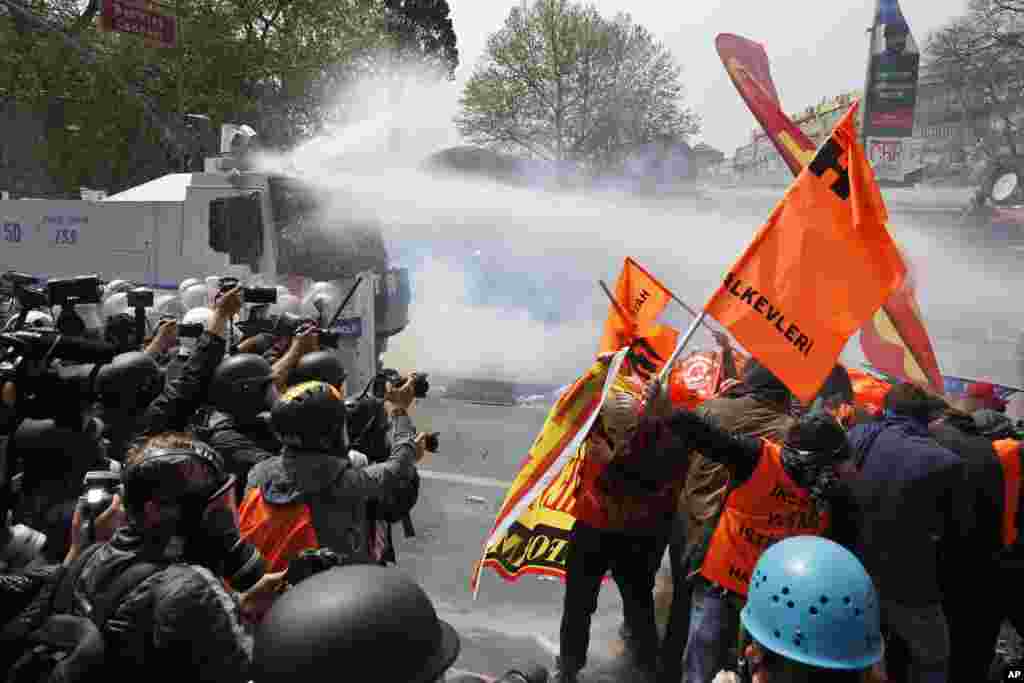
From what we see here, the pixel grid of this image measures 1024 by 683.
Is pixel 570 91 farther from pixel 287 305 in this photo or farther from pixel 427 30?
pixel 287 305

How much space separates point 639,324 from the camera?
4586mm

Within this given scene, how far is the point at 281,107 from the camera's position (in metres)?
26.8

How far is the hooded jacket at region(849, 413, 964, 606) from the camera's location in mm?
3309

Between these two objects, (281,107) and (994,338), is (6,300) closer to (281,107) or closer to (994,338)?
(994,338)

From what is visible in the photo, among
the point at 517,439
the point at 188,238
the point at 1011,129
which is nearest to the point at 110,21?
the point at 188,238

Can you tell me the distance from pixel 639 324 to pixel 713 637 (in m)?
1.79

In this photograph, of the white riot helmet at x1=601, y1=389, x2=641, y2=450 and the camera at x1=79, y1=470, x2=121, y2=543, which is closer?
the camera at x1=79, y1=470, x2=121, y2=543

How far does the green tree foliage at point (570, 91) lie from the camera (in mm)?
35312

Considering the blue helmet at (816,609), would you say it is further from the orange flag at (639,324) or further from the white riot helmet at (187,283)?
the white riot helmet at (187,283)

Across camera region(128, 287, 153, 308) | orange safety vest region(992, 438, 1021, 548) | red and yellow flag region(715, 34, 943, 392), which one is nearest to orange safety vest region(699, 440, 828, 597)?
orange safety vest region(992, 438, 1021, 548)

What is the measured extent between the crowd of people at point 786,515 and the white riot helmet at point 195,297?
17.2 ft

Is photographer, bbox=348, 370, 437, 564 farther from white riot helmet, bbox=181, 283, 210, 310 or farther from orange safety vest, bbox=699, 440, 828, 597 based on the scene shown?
white riot helmet, bbox=181, 283, 210, 310

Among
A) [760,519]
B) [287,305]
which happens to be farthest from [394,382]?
[287,305]

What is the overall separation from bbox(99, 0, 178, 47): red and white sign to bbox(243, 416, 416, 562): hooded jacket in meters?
15.8
